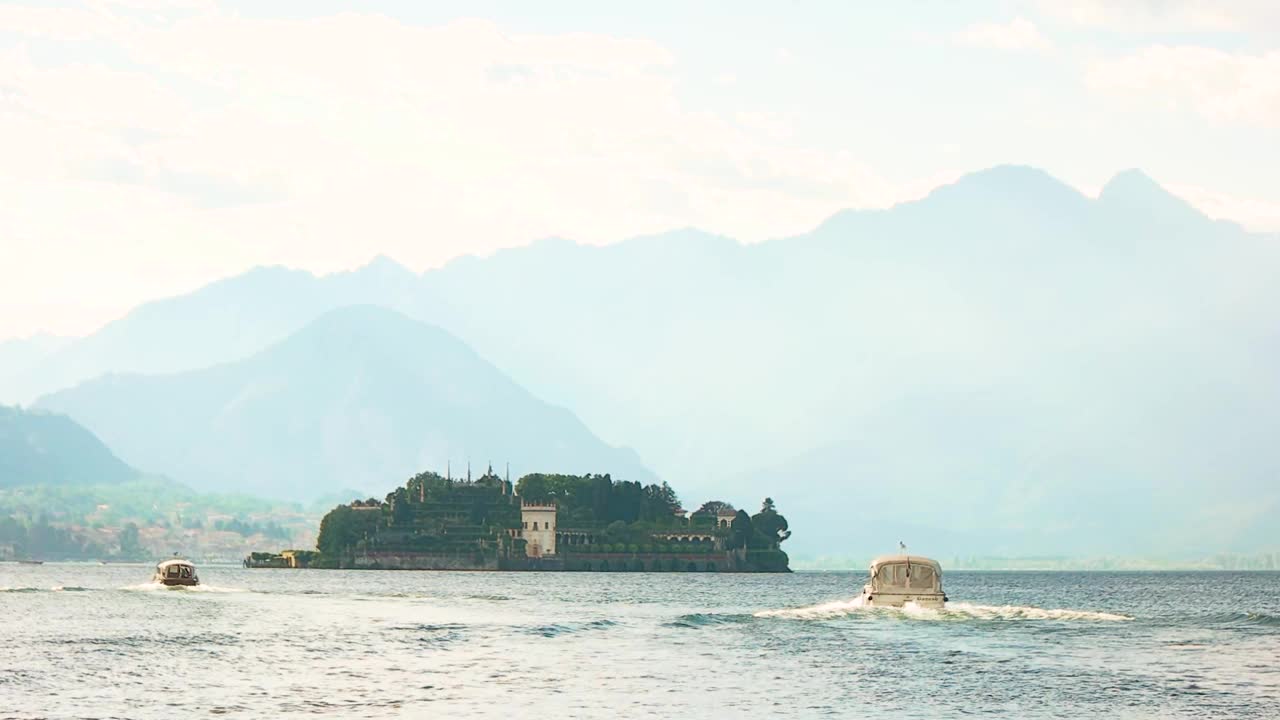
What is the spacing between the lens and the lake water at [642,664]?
292 ft

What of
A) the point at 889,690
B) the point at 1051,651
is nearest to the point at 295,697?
the point at 889,690

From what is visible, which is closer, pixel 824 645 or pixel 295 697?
pixel 295 697

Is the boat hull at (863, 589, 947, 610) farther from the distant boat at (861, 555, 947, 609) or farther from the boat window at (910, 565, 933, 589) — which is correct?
the boat window at (910, 565, 933, 589)

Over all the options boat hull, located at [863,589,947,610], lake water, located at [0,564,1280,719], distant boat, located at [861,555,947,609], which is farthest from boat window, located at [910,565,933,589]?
lake water, located at [0,564,1280,719]

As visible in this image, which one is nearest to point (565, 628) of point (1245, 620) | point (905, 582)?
point (905, 582)

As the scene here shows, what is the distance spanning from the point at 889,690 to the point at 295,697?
28531 millimetres

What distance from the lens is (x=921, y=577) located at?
162 meters

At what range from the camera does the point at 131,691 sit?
304 feet

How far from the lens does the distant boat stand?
16112 centimetres

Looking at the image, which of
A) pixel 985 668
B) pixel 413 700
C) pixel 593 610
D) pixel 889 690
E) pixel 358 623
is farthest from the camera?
pixel 593 610

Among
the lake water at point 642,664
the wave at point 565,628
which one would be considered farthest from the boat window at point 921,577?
the wave at point 565,628

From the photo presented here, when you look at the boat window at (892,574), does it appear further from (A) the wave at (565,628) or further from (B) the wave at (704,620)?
(A) the wave at (565,628)

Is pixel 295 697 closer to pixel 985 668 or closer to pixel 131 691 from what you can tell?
pixel 131 691

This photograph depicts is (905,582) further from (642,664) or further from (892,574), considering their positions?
(642,664)
